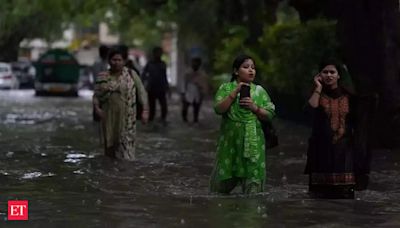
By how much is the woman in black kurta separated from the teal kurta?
51 centimetres

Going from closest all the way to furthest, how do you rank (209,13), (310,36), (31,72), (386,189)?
1. (386,189)
2. (310,36)
3. (209,13)
4. (31,72)

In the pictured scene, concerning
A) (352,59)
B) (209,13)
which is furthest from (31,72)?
(352,59)

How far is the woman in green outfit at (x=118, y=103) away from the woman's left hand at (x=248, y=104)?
13.3 feet

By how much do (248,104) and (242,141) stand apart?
0.41m

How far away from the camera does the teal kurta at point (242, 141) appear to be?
8461 millimetres

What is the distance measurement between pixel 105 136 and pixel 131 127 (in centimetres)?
41

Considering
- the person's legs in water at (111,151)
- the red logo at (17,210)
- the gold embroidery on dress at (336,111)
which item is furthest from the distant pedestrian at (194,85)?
the red logo at (17,210)

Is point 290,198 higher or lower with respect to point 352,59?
lower

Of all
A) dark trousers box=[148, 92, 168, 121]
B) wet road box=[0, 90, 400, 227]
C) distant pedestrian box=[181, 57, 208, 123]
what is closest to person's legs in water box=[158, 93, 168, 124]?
dark trousers box=[148, 92, 168, 121]

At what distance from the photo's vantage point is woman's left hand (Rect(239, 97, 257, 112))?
827cm

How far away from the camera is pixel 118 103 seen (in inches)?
480

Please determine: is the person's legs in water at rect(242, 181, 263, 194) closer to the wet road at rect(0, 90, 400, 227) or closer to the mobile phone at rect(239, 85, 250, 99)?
the wet road at rect(0, 90, 400, 227)

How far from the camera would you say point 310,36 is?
63.9 ft

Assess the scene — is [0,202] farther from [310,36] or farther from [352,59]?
[310,36]
